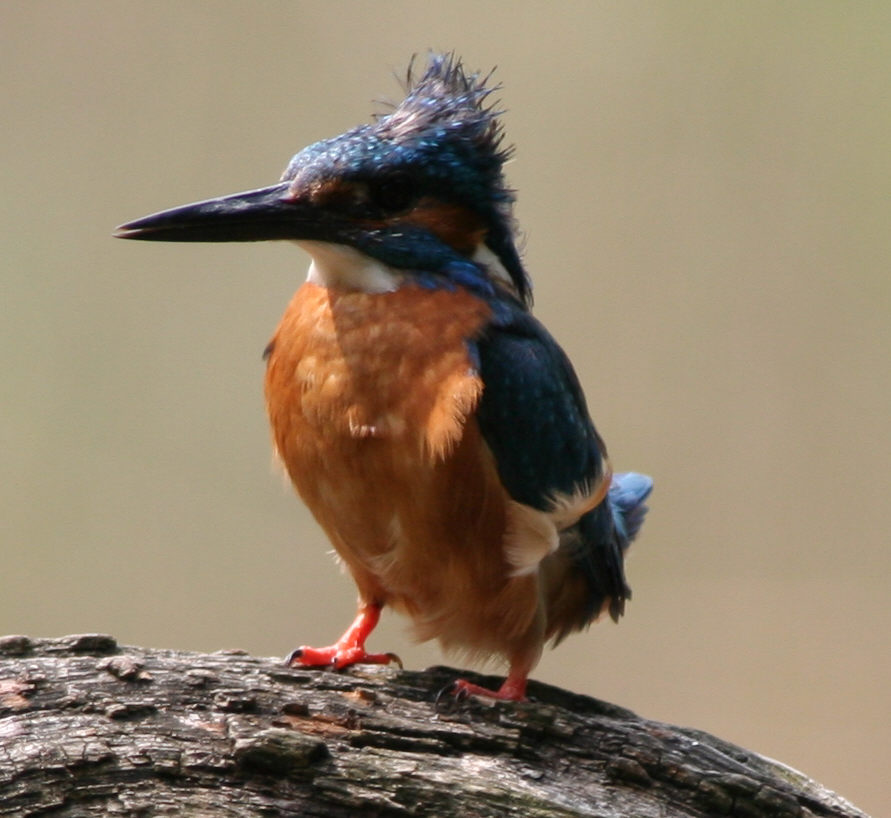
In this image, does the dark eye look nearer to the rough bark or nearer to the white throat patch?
the white throat patch

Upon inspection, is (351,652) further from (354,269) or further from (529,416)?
(354,269)

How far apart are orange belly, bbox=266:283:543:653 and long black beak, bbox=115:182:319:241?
0.16 meters

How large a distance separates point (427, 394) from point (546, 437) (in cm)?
27

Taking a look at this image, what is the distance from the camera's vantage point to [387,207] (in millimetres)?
2492

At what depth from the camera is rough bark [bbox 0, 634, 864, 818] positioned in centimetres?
202

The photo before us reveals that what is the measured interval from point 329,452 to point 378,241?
1.42 ft

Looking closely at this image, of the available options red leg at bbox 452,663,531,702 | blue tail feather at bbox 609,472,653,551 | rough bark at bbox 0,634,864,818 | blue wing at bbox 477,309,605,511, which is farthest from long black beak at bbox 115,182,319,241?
blue tail feather at bbox 609,472,653,551

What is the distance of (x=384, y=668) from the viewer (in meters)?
2.43

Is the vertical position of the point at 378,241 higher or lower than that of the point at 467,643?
higher

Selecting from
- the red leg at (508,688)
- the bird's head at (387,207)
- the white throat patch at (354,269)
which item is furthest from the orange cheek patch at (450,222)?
the red leg at (508,688)

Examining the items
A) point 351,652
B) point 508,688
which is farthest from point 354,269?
point 508,688

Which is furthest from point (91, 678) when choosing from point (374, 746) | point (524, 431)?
point (524, 431)

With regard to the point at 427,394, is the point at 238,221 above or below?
above

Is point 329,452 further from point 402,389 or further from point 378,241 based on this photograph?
point 378,241
